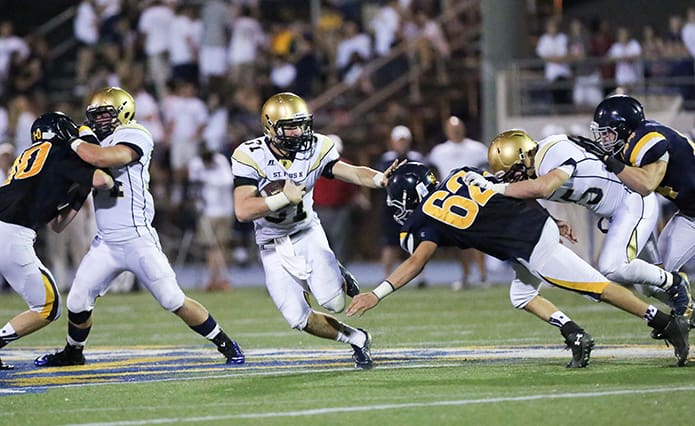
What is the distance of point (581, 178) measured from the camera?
765cm

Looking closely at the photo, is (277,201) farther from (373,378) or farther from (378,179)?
(373,378)

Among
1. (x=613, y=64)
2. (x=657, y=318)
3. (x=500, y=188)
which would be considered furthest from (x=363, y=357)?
(x=613, y=64)

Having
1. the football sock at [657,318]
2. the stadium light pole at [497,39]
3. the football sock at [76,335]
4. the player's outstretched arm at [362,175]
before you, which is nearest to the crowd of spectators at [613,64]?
the stadium light pole at [497,39]

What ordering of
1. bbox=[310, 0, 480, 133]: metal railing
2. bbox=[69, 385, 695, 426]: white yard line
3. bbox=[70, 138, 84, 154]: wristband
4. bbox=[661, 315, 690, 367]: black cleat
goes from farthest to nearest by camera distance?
bbox=[310, 0, 480, 133]: metal railing
bbox=[70, 138, 84, 154]: wristband
bbox=[661, 315, 690, 367]: black cleat
bbox=[69, 385, 695, 426]: white yard line

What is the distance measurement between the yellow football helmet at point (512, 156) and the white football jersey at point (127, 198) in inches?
81.4

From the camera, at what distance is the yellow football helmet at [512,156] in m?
7.21

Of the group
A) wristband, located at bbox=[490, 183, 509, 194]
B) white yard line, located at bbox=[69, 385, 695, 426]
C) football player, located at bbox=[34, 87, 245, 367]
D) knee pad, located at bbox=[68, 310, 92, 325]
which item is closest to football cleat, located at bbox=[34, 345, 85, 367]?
football player, located at bbox=[34, 87, 245, 367]

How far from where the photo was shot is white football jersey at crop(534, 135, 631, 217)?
7.42 metres

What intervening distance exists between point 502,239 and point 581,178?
3.25 feet

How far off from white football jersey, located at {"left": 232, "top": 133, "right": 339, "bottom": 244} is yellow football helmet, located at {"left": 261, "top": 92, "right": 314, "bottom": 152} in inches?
3.4

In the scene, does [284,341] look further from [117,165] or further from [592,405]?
[592,405]

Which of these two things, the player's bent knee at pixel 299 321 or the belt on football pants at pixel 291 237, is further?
the belt on football pants at pixel 291 237

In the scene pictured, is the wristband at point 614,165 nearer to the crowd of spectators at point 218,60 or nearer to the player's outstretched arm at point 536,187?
the player's outstretched arm at point 536,187

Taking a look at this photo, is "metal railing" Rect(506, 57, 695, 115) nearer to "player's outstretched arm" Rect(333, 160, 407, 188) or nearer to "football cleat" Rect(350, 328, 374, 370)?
"player's outstretched arm" Rect(333, 160, 407, 188)
